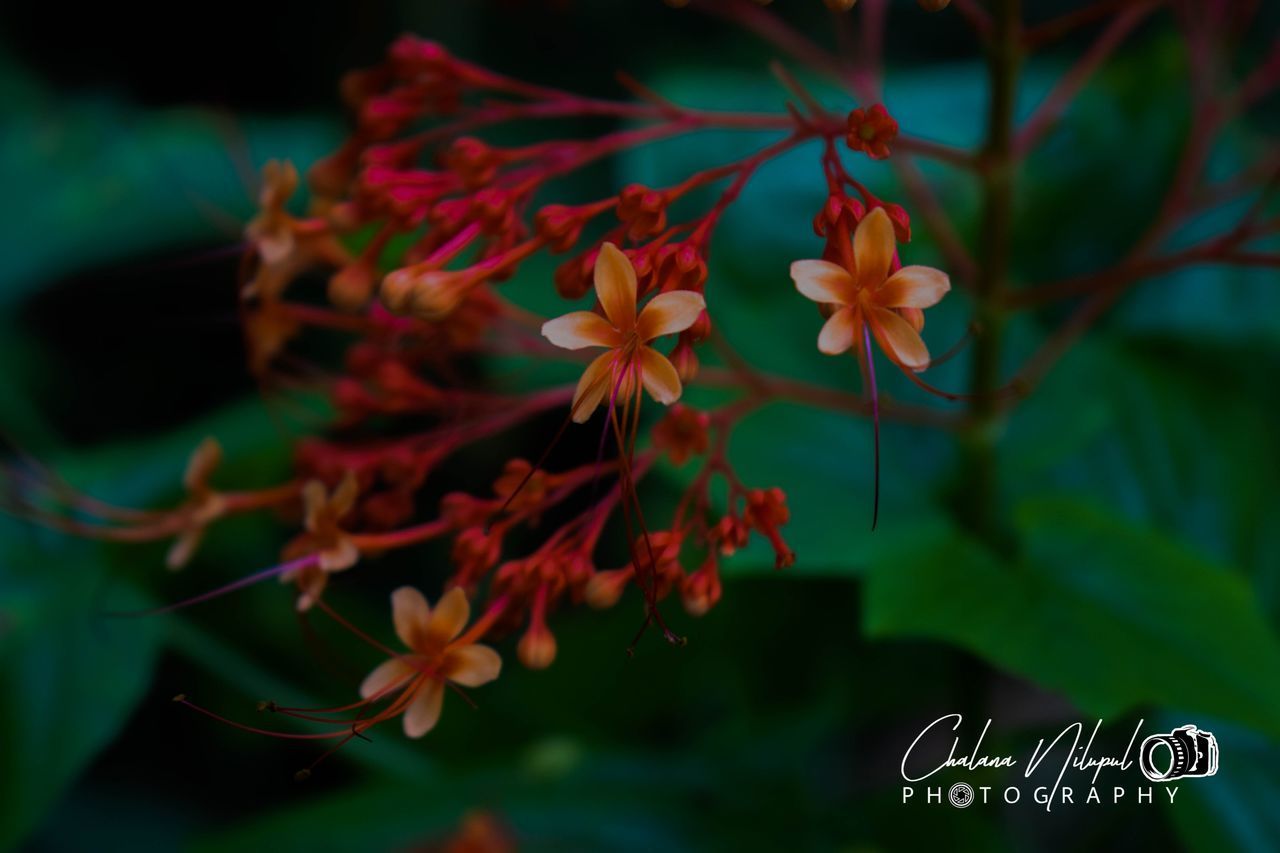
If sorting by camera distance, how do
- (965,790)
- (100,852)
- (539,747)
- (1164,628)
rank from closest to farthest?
(1164,628)
(965,790)
(539,747)
(100,852)

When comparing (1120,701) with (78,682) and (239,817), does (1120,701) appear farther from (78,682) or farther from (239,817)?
(239,817)

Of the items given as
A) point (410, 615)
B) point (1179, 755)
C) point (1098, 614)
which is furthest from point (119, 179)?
point (1179, 755)

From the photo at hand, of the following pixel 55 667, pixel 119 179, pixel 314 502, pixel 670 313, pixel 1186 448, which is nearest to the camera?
pixel 670 313

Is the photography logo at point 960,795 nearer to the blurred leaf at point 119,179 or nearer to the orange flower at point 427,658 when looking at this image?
the orange flower at point 427,658

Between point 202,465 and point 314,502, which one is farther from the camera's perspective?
point 202,465

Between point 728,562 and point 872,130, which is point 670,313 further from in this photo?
point 728,562

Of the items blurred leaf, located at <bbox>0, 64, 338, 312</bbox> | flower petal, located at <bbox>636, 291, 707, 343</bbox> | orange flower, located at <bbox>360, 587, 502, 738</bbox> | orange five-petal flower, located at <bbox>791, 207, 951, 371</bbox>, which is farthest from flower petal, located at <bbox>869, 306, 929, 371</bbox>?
blurred leaf, located at <bbox>0, 64, 338, 312</bbox>

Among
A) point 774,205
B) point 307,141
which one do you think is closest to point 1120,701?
point 774,205
